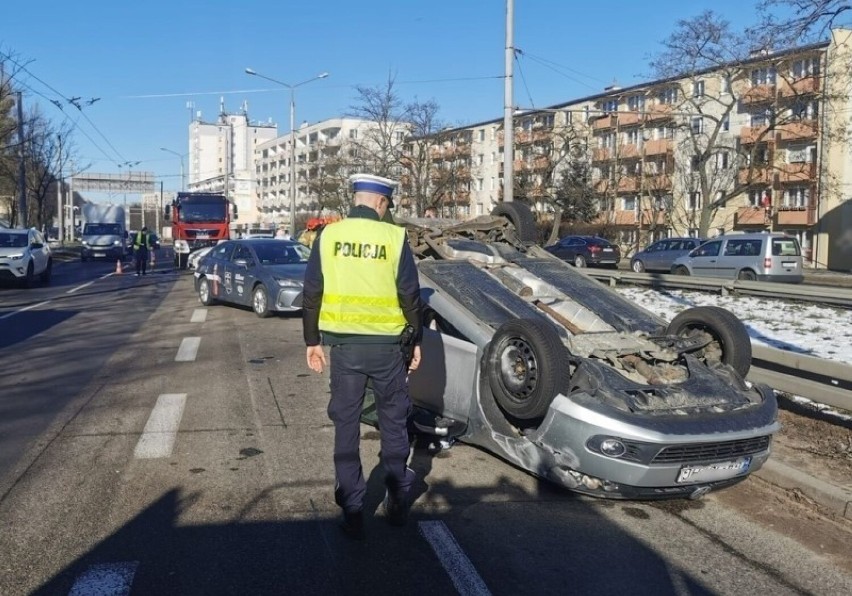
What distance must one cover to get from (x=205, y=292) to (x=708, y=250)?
1610 centimetres

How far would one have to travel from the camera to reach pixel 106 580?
3809 millimetres

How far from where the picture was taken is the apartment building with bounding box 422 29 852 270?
4353cm

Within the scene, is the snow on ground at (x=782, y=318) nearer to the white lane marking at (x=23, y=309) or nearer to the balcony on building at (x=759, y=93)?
the white lane marking at (x=23, y=309)

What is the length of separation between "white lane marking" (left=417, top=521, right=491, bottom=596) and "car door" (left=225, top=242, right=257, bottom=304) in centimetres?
1119

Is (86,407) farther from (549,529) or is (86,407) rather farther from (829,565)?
(829,565)

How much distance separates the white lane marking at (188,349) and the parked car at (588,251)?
26.1 metres

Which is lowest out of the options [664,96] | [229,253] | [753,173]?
[229,253]

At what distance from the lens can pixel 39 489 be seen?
5121 mm

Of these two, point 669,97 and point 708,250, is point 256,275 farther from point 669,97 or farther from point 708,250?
point 669,97

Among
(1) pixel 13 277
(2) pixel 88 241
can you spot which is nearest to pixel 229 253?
(1) pixel 13 277

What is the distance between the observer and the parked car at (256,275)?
47.1ft

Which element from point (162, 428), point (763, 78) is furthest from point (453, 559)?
point (763, 78)

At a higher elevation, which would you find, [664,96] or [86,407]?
[664,96]

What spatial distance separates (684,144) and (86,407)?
5278cm
